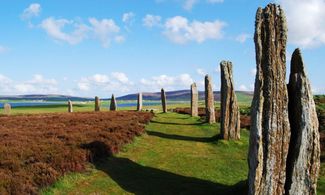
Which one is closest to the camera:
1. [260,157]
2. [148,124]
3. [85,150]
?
[260,157]

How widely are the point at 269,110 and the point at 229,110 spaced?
12.7m

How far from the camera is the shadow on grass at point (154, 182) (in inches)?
632

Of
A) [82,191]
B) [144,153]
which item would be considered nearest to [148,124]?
[144,153]

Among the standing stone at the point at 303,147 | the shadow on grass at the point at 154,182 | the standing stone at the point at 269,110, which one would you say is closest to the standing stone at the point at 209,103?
the shadow on grass at the point at 154,182

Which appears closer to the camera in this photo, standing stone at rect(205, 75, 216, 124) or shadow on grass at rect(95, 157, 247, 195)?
shadow on grass at rect(95, 157, 247, 195)

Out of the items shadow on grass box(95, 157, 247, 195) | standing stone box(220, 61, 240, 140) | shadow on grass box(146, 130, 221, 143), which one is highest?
standing stone box(220, 61, 240, 140)

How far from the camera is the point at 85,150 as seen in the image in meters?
19.6

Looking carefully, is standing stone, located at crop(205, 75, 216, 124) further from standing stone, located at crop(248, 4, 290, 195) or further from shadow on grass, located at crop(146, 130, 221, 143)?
standing stone, located at crop(248, 4, 290, 195)

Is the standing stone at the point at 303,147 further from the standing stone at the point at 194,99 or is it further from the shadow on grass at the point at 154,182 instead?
the standing stone at the point at 194,99

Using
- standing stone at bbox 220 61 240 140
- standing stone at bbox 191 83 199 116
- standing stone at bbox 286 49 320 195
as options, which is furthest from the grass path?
standing stone at bbox 191 83 199 116

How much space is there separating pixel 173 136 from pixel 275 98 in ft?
50.2

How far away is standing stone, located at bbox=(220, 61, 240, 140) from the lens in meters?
26.6

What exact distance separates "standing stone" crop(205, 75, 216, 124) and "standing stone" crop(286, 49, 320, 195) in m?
21.1

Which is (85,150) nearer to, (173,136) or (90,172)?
(90,172)
